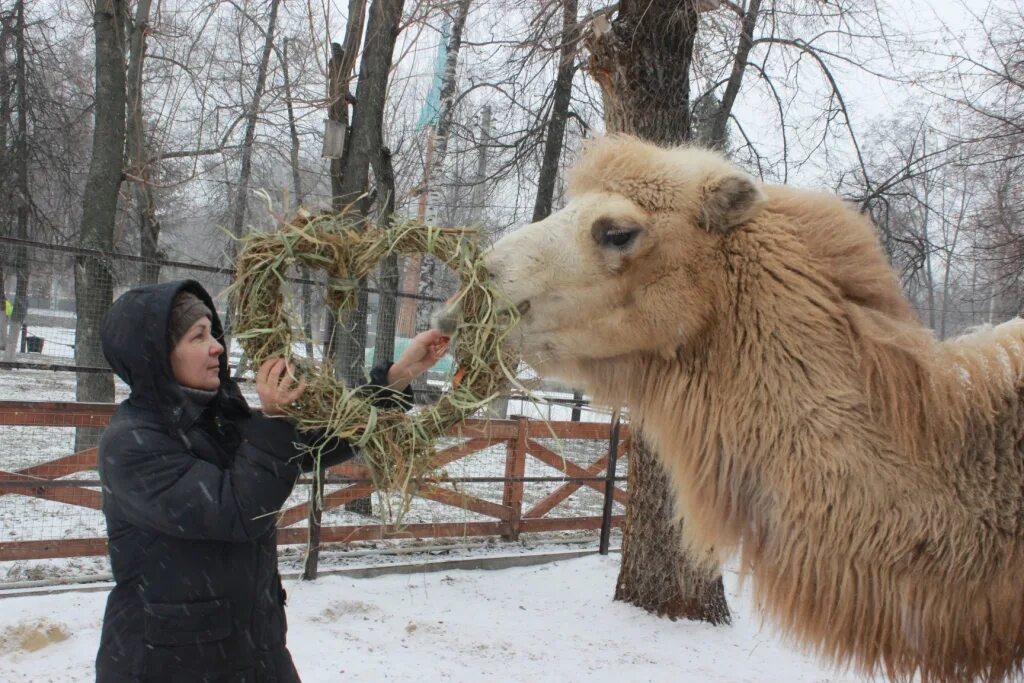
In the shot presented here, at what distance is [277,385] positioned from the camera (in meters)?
2.30

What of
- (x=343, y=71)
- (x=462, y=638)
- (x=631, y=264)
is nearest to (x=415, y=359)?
(x=631, y=264)

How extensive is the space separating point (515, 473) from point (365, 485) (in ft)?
5.75

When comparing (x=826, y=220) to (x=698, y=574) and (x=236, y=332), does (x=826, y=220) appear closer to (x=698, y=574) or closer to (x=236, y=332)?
(x=236, y=332)

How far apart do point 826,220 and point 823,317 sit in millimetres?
399

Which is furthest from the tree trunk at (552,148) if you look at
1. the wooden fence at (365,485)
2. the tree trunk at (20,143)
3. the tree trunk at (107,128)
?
the tree trunk at (20,143)

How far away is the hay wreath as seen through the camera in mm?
2326

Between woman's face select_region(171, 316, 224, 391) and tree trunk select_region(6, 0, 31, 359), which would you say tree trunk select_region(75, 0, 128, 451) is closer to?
tree trunk select_region(6, 0, 31, 359)

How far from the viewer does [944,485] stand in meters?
2.27

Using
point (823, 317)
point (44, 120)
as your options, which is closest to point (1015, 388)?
point (823, 317)

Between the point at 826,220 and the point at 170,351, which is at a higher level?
the point at 826,220

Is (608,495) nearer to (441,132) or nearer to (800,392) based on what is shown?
(441,132)

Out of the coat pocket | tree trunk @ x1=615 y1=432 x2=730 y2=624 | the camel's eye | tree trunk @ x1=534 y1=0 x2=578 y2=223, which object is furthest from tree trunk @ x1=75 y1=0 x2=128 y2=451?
the camel's eye

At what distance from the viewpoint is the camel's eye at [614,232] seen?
2.73 metres

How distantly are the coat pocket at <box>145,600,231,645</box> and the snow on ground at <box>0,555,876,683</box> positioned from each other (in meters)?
2.99
